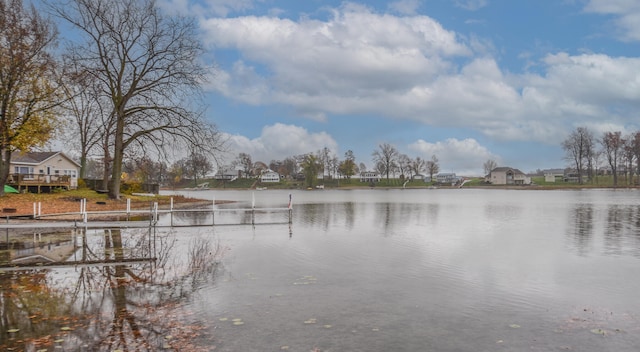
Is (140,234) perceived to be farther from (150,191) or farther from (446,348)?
(150,191)

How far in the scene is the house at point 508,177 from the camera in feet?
530

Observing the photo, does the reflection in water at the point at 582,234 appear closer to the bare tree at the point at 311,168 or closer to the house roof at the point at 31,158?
the house roof at the point at 31,158

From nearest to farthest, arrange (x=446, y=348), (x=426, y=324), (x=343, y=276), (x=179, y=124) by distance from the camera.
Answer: (x=446, y=348) → (x=426, y=324) → (x=343, y=276) → (x=179, y=124)

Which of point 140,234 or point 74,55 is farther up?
point 74,55

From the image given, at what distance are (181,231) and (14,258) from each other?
8833 millimetres

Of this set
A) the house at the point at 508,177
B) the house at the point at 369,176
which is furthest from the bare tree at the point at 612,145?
the house at the point at 369,176

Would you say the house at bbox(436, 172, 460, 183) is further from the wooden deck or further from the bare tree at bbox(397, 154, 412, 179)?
the wooden deck

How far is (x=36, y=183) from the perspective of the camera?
40.6 m

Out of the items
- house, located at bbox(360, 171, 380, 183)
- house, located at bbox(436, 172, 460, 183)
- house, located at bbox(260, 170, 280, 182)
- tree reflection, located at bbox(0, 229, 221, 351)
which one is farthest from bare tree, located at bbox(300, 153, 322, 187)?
tree reflection, located at bbox(0, 229, 221, 351)

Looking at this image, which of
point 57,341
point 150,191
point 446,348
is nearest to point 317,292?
point 446,348

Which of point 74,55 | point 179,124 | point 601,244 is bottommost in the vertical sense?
point 601,244

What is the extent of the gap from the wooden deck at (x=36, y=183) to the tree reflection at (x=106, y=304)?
31.5 metres

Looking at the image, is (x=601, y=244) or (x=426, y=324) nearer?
(x=426, y=324)

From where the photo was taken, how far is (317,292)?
9.95m
